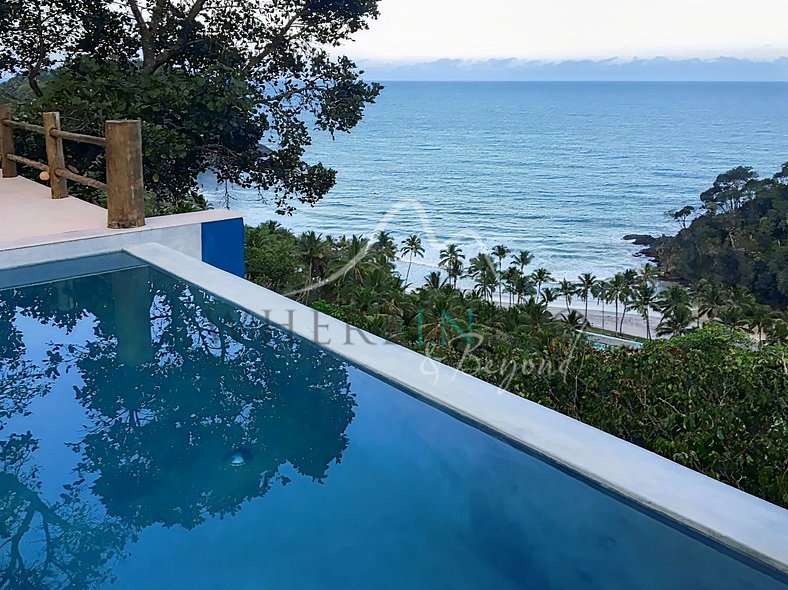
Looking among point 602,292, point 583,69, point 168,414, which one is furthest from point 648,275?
point 583,69

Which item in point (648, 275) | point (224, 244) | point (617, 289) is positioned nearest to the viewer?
point (224, 244)

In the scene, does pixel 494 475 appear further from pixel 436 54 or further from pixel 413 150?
pixel 413 150

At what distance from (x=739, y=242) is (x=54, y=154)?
3612 centimetres

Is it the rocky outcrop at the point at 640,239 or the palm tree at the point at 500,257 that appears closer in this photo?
the palm tree at the point at 500,257

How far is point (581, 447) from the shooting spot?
193 centimetres

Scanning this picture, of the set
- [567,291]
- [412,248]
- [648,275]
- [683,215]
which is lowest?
[567,291]

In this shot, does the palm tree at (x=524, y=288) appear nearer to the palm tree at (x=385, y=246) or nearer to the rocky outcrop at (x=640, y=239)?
the palm tree at (x=385, y=246)

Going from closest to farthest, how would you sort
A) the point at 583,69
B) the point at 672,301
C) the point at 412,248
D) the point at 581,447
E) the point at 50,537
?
1. the point at 50,537
2. the point at 581,447
3. the point at 672,301
4. the point at 412,248
5. the point at 583,69

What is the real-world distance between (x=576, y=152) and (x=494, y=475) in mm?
69143

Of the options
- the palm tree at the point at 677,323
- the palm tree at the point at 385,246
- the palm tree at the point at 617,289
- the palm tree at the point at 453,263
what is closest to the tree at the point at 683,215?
the palm tree at the point at 617,289

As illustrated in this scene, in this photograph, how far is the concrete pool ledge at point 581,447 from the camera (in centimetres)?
159

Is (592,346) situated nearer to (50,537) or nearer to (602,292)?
(50,537)

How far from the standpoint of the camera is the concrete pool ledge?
1.59 metres

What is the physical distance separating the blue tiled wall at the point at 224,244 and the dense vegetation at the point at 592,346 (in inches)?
83.9
